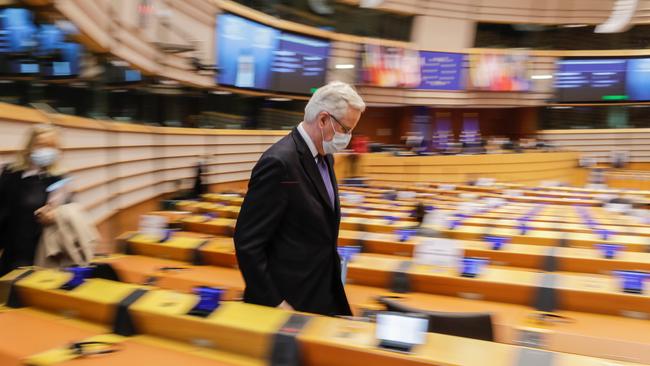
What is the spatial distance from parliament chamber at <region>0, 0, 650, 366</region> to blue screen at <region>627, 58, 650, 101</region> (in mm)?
6559

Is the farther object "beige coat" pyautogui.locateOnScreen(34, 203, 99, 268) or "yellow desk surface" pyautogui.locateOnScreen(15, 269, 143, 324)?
"beige coat" pyautogui.locateOnScreen(34, 203, 99, 268)

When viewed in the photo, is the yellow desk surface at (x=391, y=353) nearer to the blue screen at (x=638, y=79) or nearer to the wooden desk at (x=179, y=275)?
the wooden desk at (x=179, y=275)

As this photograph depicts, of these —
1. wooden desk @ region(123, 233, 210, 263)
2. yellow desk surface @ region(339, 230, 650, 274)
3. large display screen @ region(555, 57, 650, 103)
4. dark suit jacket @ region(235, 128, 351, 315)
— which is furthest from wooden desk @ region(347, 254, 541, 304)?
large display screen @ region(555, 57, 650, 103)

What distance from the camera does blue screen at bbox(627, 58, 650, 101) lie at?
1800cm

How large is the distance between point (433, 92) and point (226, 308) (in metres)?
→ 16.8

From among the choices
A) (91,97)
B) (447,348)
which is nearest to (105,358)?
(447,348)

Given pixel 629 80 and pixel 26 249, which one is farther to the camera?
pixel 629 80

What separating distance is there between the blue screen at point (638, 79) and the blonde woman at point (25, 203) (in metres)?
21.0

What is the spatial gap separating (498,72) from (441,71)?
2245mm

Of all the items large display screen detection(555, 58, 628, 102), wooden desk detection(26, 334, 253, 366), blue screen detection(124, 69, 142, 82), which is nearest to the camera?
wooden desk detection(26, 334, 253, 366)

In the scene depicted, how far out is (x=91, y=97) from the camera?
537cm

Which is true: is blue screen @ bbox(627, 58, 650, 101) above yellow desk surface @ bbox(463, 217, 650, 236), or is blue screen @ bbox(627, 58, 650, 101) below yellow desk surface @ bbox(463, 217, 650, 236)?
above

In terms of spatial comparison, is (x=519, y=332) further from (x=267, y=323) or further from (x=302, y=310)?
(x=267, y=323)

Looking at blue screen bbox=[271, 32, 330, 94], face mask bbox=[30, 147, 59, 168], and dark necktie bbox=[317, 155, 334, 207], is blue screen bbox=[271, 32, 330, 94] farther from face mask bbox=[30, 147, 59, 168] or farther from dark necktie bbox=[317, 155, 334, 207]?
dark necktie bbox=[317, 155, 334, 207]
